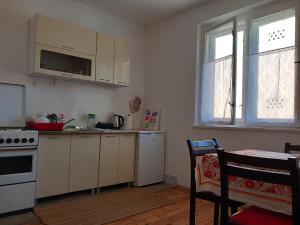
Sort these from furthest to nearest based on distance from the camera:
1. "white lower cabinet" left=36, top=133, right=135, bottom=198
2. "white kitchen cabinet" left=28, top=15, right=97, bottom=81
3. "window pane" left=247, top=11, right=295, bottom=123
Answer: "white kitchen cabinet" left=28, top=15, right=97, bottom=81 < "white lower cabinet" left=36, top=133, right=135, bottom=198 < "window pane" left=247, top=11, right=295, bottom=123

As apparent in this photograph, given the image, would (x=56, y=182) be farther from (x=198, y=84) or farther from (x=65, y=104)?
(x=198, y=84)

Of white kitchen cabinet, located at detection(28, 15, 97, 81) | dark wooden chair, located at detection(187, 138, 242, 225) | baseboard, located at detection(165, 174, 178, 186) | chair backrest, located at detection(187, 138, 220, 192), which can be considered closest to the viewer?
dark wooden chair, located at detection(187, 138, 242, 225)

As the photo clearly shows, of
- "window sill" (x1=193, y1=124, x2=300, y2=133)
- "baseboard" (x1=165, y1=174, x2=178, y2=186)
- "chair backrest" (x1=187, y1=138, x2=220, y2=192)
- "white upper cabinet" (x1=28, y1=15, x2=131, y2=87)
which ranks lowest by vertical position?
"baseboard" (x1=165, y1=174, x2=178, y2=186)

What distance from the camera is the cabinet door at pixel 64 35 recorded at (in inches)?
111

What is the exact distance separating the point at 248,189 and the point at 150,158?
2298 mm

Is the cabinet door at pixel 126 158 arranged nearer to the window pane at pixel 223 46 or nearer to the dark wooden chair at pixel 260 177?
the window pane at pixel 223 46

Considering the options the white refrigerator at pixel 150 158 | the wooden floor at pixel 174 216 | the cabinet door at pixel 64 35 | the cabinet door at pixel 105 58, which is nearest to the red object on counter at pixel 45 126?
the cabinet door at pixel 105 58

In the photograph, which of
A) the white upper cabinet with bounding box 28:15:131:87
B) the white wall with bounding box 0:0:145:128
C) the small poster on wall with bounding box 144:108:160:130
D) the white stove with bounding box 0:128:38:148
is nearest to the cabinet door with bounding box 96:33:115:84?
the white upper cabinet with bounding box 28:15:131:87

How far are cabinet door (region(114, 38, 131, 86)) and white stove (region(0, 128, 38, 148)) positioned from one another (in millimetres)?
1400

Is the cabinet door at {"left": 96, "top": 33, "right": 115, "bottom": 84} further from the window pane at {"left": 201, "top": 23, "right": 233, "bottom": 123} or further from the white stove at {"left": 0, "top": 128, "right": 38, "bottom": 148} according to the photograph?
the window pane at {"left": 201, "top": 23, "right": 233, "bottom": 123}

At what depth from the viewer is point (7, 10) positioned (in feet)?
9.45

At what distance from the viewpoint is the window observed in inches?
102

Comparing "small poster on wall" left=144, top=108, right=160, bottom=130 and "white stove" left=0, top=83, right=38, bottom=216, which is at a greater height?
"small poster on wall" left=144, top=108, right=160, bottom=130

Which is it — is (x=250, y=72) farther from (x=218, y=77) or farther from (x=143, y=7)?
(x=143, y=7)
